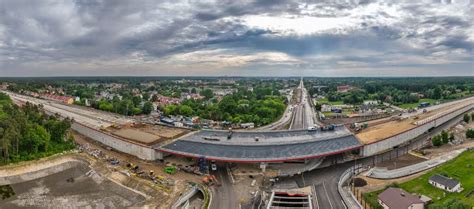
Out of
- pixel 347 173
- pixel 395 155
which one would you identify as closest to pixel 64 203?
pixel 347 173

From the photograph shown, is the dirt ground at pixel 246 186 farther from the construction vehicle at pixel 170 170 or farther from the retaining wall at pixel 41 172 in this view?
the retaining wall at pixel 41 172

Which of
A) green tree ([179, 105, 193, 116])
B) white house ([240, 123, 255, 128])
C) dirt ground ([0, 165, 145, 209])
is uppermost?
green tree ([179, 105, 193, 116])

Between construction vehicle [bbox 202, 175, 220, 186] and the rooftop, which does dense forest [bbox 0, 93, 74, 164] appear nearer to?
construction vehicle [bbox 202, 175, 220, 186]

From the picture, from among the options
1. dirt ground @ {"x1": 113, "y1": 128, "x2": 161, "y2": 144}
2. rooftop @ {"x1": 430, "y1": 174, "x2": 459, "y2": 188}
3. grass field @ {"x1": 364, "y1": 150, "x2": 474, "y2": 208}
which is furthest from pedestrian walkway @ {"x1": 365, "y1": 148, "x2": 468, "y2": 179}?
dirt ground @ {"x1": 113, "y1": 128, "x2": 161, "y2": 144}

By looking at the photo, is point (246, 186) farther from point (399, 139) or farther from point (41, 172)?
point (399, 139)

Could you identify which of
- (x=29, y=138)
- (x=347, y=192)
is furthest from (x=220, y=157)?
(x=29, y=138)

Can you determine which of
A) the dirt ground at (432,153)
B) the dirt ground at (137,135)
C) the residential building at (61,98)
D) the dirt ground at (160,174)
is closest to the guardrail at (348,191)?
the dirt ground at (432,153)
